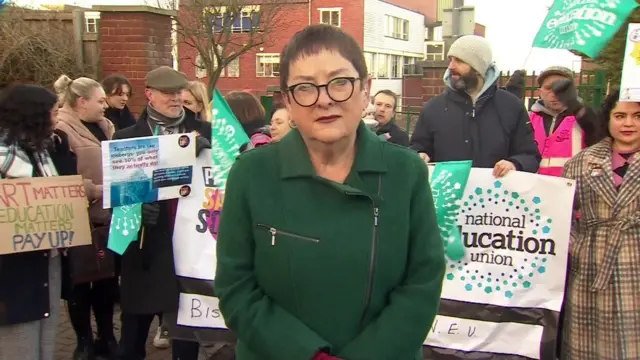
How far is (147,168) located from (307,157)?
2111 mm

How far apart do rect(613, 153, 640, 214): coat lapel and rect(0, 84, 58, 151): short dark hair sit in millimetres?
3291

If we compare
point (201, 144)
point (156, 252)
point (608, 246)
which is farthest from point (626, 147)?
point (156, 252)

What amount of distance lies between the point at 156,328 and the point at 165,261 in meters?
1.88

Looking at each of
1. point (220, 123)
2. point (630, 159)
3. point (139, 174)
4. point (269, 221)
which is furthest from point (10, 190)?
point (630, 159)

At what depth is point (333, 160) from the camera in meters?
1.95

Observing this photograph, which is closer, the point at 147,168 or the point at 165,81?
the point at 147,168

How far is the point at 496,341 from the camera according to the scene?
3.81 metres

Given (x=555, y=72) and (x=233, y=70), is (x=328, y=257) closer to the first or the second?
(x=555, y=72)

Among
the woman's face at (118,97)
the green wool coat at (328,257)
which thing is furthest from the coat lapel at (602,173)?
the woman's face at (118,97)

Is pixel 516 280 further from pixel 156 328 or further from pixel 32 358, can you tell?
pixel 156 328

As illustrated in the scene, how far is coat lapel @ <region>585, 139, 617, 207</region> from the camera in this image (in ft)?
10.8

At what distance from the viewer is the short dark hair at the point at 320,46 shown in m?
1.82

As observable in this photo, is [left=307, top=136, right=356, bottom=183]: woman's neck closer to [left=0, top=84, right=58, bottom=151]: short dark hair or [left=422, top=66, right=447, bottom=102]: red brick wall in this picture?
[left=0, top=84, right=58, bottom=151]: short dark hair

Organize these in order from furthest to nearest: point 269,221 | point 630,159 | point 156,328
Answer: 1. point 156,328
2. point 630,159
3. point 269,221
